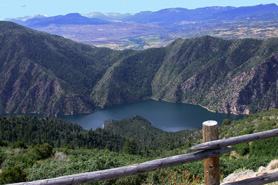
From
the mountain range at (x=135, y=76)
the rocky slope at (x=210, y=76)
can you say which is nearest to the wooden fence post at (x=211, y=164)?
the rocky slope at (x=210, y=76)

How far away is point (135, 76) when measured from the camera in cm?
18812

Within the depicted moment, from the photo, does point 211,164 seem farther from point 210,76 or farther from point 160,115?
point 210,76

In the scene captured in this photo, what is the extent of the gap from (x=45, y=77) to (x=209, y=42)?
10298 centimetres

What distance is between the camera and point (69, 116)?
138 metres

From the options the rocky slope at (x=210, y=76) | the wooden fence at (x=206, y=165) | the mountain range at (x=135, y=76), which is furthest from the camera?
the mountain range at (x=135, y=76)

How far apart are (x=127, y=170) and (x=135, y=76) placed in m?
183

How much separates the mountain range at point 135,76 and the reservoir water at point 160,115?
6678 mm

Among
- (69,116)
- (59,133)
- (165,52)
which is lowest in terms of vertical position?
(69,116)

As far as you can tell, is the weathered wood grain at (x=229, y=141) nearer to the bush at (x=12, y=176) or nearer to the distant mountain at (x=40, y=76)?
the bush at (x=12, y=176)

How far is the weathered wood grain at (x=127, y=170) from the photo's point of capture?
5664mm

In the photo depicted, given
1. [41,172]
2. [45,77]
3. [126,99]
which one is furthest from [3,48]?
[41,172]

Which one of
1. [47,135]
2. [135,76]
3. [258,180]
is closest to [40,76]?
[135,76]

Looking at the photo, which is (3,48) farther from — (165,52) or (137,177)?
(137,177)

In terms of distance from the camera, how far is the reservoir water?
11088 centimetres
